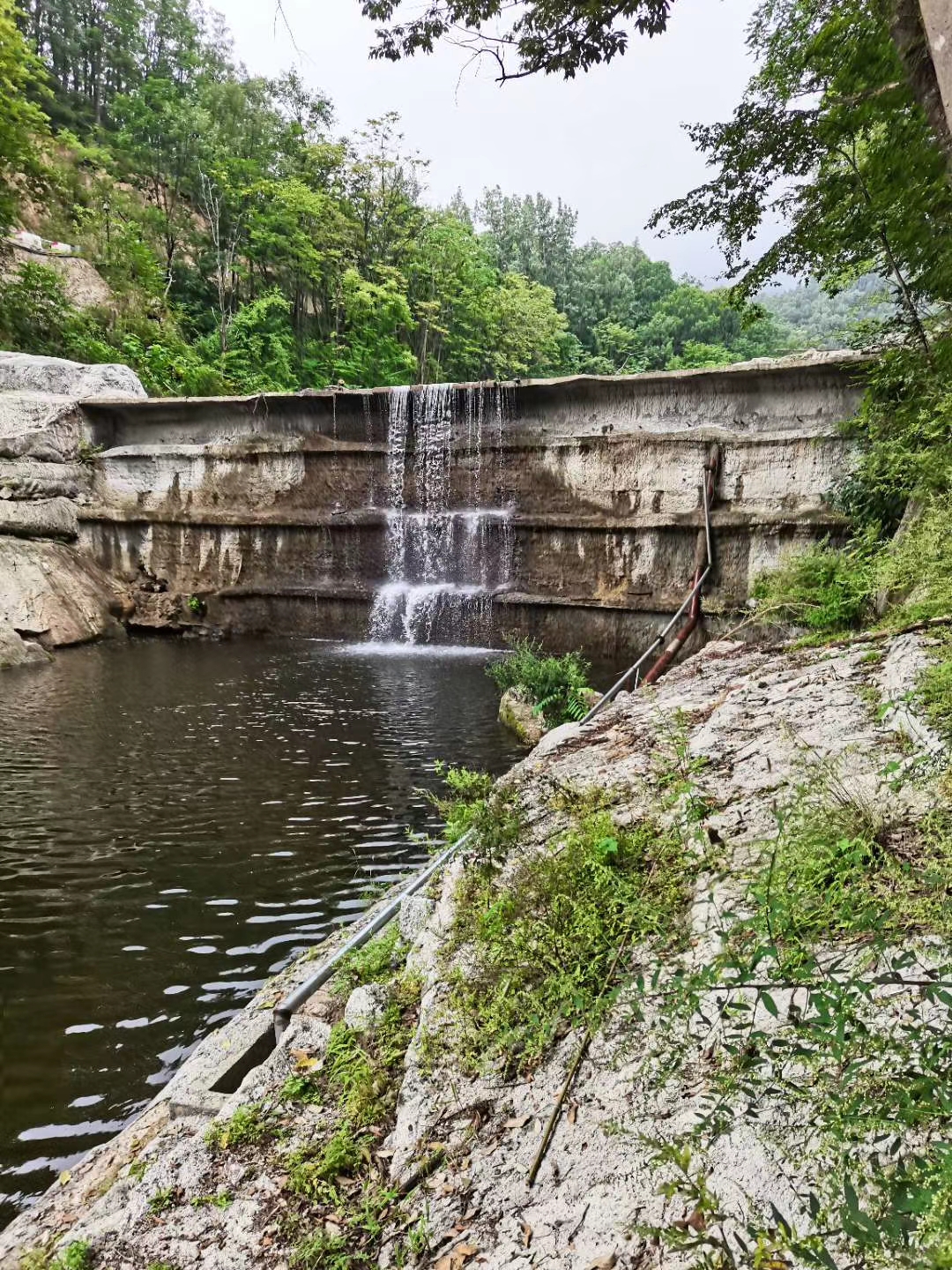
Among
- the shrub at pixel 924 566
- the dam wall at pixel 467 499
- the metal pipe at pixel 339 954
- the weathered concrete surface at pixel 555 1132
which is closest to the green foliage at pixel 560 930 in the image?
the weathered concrete surface at pixel 555 1132

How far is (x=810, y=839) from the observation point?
2.35m

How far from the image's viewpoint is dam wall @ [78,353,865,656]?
40.7ft

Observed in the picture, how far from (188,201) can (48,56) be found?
10.6 m

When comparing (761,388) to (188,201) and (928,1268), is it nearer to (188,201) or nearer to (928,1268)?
(928,1268)

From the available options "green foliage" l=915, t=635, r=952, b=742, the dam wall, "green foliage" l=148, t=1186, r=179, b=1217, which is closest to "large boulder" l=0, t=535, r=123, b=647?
the dam wall

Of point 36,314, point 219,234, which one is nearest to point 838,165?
point 36,314

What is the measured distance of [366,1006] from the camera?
286cm

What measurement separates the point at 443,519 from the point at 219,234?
67.3ft

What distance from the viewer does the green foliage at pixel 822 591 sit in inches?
286

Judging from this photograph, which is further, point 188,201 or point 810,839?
point 188,201

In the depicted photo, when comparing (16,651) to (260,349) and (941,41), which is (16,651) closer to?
(941,41)

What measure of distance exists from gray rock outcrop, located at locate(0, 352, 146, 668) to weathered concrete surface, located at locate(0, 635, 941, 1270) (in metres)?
12.2

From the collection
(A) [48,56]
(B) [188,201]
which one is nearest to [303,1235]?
(B) [188,201]

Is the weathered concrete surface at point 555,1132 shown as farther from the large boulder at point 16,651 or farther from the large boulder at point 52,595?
the large boulder at point 52,595
